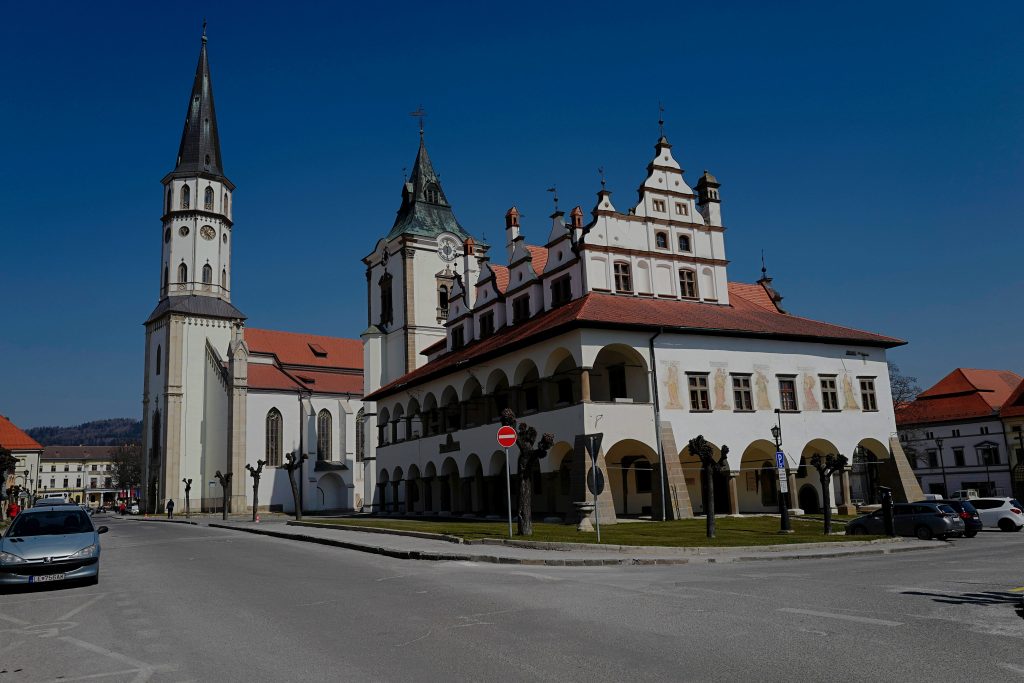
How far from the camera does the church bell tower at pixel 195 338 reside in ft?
214

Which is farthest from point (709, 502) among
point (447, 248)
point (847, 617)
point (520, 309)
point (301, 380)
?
point (301, 380)

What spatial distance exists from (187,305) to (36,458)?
1545 inches

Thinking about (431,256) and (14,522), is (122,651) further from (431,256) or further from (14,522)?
(431,256)

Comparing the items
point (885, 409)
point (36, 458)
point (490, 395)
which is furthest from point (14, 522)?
point (36, 458)

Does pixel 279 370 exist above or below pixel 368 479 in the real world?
above

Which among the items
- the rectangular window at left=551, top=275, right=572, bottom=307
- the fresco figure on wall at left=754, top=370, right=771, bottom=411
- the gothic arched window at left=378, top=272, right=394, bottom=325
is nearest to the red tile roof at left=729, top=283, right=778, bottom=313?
the fresco figure on wall at left=754, top=370, right=771, bottom=411

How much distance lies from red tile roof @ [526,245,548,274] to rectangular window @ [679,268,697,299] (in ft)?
23.1

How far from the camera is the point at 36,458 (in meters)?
91.4

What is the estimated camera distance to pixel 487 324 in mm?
43781

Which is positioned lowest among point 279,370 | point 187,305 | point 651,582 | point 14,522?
point 651,582

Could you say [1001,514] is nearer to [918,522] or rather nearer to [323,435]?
[918,522]

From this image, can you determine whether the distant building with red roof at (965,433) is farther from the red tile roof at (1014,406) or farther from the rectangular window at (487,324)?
the rectangular window at (487,324)

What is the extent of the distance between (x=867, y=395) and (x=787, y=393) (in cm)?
517

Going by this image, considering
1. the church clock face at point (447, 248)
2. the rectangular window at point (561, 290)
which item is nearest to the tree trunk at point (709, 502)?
the rectangular window at point (561, 290)
